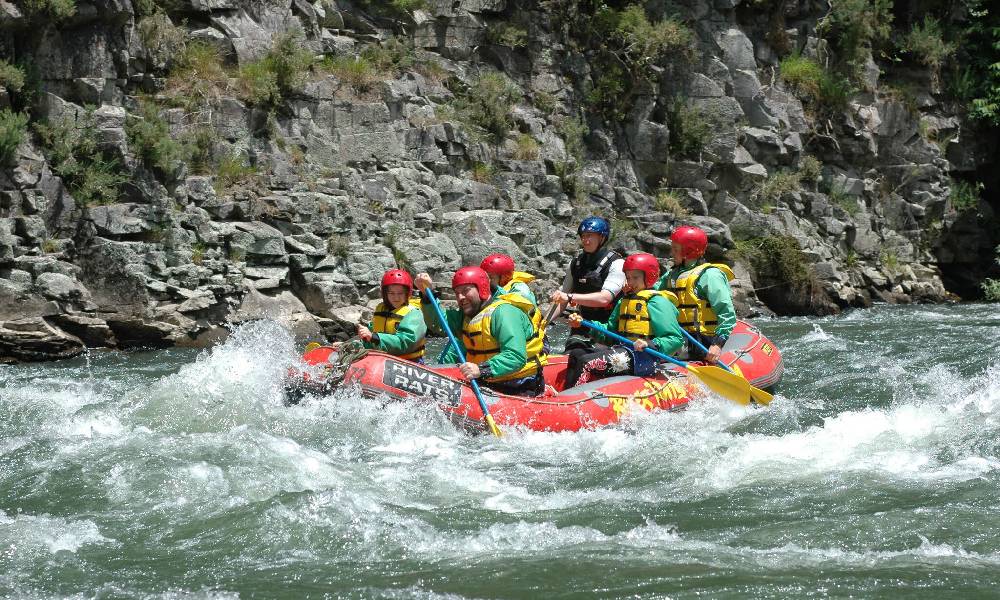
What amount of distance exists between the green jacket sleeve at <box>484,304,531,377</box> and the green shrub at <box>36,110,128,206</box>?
291 inches

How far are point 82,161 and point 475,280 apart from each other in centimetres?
770

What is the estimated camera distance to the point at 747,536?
16.4 ft

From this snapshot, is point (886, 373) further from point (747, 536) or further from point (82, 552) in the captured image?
point (82, 552)

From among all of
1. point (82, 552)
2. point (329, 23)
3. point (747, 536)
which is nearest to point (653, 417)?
point (747, 536)

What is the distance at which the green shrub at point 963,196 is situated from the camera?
70.9 ft

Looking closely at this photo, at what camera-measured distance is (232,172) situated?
1429 centimetres

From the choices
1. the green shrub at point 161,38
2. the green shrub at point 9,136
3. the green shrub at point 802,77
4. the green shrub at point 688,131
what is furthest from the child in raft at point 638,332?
the green shrub at point 802,77

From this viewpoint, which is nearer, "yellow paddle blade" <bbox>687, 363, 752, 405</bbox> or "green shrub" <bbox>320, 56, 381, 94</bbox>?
"yellow paddle blade" <bbox>687, 363, 752, 405</bbox>

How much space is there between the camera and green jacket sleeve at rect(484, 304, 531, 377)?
292 inches

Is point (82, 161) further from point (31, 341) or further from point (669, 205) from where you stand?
point (669, 205)

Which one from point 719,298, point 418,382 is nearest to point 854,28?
point 719,298

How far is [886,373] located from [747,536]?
613 centimetres

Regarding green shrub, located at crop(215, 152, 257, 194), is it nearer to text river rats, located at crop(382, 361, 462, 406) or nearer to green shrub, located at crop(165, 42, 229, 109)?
green shrub, located at crop(165, 42, 229, 109)

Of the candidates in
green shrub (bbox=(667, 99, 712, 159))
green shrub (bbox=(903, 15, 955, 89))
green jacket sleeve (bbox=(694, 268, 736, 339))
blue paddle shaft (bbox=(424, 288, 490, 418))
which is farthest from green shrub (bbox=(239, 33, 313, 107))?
green shrub (bbox=(903, 15, 955, 89))
